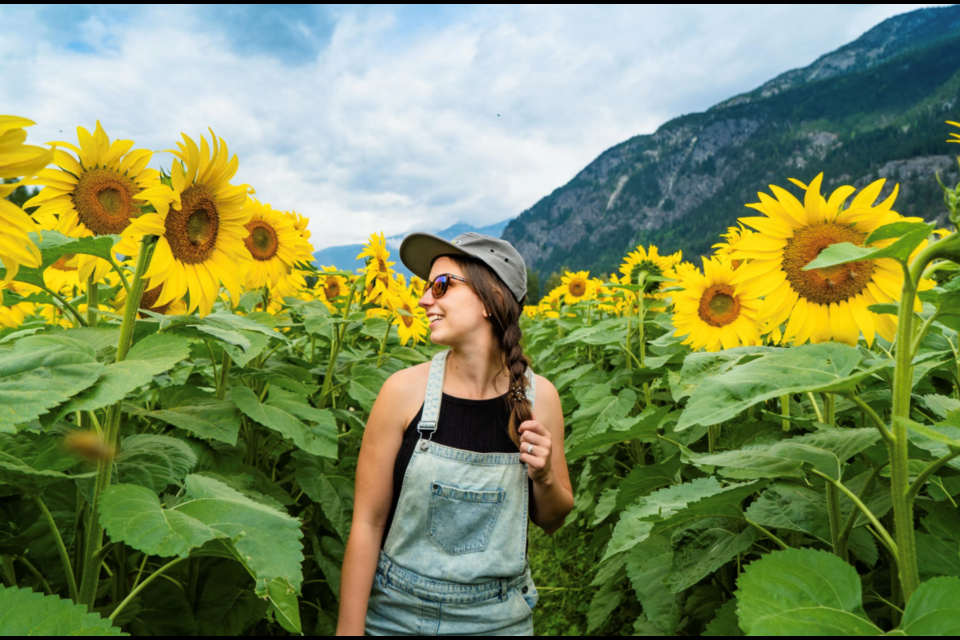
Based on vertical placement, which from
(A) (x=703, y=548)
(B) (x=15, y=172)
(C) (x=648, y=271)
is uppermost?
(C) (x=648, y=271)

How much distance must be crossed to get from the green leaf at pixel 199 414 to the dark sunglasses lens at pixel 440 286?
81 cm

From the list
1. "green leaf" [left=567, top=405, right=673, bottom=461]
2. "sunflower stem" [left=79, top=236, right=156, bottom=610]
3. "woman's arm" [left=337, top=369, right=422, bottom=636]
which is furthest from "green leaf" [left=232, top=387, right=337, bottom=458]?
"green leaf" [left=567, top=405, right=673, bottom=461]

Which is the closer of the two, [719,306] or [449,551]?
[449,551]

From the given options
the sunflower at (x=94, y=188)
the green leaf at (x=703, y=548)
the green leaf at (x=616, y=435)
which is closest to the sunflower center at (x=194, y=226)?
the sunflower at (x=94, y=188)

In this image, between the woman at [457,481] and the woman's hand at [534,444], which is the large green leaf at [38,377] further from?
the woman's hand at [534,444]

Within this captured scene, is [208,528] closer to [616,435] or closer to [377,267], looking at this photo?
[616,435]

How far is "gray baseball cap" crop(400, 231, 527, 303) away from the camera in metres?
2.18

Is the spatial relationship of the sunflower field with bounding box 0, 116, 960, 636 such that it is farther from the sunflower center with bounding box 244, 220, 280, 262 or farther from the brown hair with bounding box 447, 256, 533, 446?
the brown hair with bounding box 447, 256, 533, 446

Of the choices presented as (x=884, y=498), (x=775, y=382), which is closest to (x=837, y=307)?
(x=884, y=498)

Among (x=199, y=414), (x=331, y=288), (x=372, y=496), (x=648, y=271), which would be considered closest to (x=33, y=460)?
(x=199, y=414)

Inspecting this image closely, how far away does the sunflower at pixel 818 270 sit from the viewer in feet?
5.35

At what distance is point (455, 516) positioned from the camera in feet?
6.54

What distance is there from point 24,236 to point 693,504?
158cm

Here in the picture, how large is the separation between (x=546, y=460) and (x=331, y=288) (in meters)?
3.27
